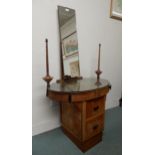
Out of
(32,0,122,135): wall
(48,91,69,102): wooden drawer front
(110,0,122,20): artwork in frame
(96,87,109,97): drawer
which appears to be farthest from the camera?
(110,0,122,20): artwork in frame

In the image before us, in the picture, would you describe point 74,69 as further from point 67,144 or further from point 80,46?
point 67,144

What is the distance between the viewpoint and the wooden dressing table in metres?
1.60

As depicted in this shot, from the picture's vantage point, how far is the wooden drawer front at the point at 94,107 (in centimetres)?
170

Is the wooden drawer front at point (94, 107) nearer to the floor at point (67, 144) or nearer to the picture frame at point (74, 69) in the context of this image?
the floor at point (67, 144)

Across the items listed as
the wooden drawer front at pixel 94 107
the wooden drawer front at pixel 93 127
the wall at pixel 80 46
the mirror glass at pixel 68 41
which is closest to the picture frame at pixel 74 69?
the mirror glass at pixel 68 41

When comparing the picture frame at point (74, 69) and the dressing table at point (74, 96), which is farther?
the picture frame at point (74, 69)

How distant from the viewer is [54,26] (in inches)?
81.9

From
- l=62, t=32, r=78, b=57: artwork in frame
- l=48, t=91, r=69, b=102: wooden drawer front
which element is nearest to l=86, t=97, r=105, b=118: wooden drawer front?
l=48, t=91, r=69, b=102: wooden drawer front

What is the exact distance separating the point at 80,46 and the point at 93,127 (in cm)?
124

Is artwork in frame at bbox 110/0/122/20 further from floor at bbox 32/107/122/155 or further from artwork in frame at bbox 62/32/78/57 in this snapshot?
floor at bbox 32/107/122/155

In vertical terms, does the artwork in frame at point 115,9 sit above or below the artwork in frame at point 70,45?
above
